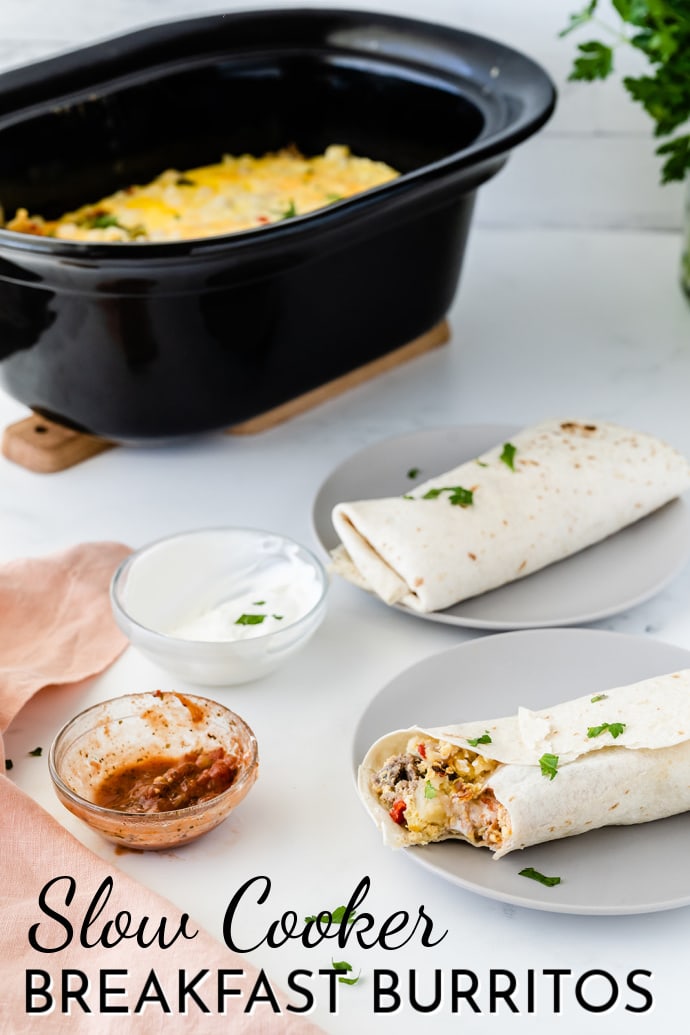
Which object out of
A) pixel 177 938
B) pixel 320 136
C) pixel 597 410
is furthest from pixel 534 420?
pixel 177 938

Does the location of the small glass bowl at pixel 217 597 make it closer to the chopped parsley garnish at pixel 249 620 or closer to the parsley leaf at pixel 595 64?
the chopped parsley garnish at pixel 249 620

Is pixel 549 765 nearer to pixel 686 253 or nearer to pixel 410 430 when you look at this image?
pixel 410 430

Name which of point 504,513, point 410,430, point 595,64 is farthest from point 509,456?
point 595,64

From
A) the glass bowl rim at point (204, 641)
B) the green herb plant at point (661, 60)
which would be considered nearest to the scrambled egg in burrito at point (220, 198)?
the green herb plant at point (661, 60)

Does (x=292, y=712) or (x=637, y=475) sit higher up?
(x=637, y=475)

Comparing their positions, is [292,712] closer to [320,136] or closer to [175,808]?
[175,808]

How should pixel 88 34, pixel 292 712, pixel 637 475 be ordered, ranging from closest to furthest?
pixel 292 712 < pixel 637 475 < pixel 88 34
